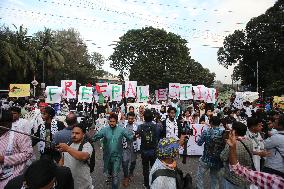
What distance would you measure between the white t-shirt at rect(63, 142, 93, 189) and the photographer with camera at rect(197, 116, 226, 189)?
113 inches

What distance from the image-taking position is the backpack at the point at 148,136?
820 centimetres

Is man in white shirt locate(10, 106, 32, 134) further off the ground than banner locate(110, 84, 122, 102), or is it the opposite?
banner locate(110, 84, 122, 102)

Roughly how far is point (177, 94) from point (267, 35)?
3549cm

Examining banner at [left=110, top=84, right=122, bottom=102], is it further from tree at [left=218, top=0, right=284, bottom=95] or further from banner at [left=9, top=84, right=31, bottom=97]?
tree at [left=218, top=0, right=284, bottom=95]

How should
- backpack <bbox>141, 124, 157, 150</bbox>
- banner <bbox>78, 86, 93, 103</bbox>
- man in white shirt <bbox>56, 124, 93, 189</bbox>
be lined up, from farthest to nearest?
banner <bbox>78, 86, 93, 103</bbox>
backpack <bbox>141, 124, 157, 150</bbox>
man in white shirt <bbox>56, 124, 93, 189</bbox>

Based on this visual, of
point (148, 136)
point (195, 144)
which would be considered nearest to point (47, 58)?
point (195, 144)

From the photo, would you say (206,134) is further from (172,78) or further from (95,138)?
(172,78)

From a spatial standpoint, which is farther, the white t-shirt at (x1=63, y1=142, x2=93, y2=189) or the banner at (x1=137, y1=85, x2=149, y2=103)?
the banner at (x1=137, y1=85, x2=149, y2=103)

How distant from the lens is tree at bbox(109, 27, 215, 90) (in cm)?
5991

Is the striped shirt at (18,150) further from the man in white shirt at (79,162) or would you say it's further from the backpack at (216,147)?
the backpack at (216,147)

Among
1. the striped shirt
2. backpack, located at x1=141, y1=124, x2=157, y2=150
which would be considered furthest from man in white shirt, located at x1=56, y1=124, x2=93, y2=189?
backpack, located at x1=141, y1=124, x2=157, y2=150

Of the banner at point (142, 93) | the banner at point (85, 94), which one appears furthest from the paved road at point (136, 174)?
the banner at point (142, 93)

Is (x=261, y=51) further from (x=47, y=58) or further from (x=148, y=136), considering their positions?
(x=148, y=136)

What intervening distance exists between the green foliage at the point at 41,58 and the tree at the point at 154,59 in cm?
705
